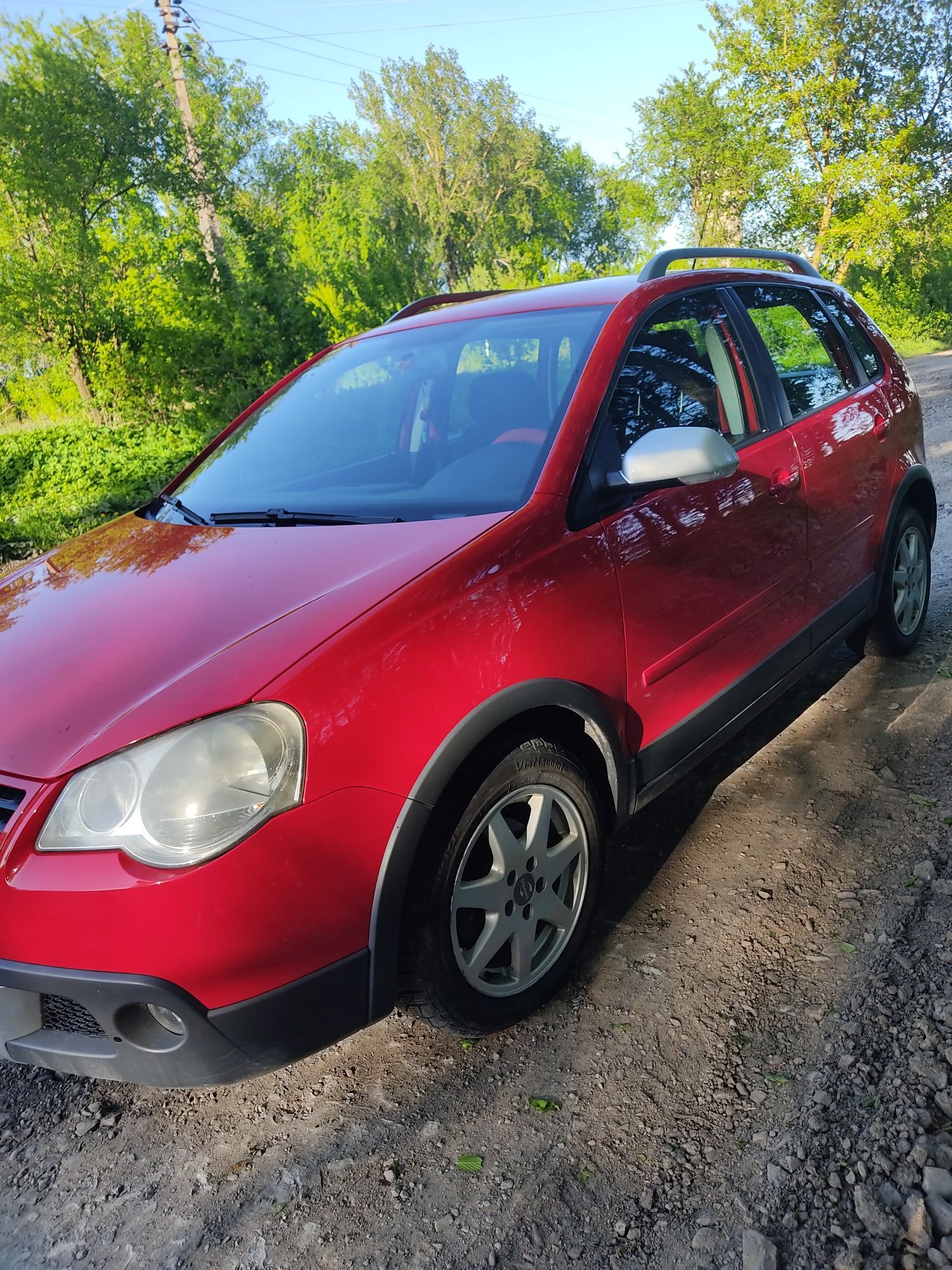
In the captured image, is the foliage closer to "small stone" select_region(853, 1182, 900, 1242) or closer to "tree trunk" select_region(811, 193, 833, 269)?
"small stone" select_region(853, 1182, 900, 1242)

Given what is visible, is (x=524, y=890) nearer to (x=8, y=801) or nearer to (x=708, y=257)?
(x=8, y=801)

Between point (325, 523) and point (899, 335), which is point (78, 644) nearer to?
point (325, 523)

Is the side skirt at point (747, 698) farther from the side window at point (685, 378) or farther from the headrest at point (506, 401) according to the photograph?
the headrest at point (506, 401)

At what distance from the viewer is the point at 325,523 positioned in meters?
2.40

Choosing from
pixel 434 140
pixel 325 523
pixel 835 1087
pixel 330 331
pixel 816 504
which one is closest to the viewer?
pixel 835 1087

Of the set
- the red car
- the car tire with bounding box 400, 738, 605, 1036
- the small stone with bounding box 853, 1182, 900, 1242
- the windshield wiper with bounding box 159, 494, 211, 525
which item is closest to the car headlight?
the red car

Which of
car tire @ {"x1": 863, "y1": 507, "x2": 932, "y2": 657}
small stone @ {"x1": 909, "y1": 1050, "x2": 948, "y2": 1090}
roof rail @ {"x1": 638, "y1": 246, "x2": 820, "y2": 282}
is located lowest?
small stone @ {"x1": 909, "y1": 1050, "x2": 948, "y2": 1090}

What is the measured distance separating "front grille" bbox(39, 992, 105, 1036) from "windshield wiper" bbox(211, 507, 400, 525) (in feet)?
4.17

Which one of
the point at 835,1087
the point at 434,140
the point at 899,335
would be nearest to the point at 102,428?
the point at 835,1087

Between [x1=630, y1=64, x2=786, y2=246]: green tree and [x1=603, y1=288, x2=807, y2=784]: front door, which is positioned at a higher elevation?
[x1=630, y1=64, x2=786, y2=246]: green tree

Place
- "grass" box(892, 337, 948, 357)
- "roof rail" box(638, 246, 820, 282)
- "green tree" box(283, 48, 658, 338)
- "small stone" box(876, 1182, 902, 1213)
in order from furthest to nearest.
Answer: "green tree" box(283, 48, 658, 338), "grass" box(892, 337, 948, 357), "roof rail" box(638, 246, 820, 282), "small stone" box(876, 1182, 902, 1213)

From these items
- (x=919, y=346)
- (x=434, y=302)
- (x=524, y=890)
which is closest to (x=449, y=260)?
(x=919, y=346)

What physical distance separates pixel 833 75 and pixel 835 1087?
31833 millimetres

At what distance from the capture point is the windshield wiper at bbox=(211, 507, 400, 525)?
2363 mm
